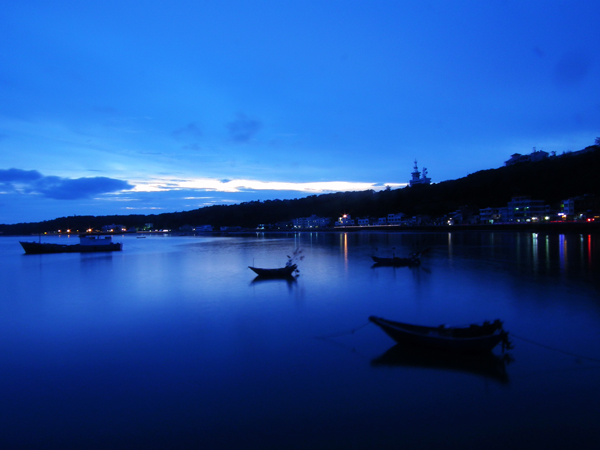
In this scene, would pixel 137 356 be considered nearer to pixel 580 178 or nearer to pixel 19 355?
pixel 19 355

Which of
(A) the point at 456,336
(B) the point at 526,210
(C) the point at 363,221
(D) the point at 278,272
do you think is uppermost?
(B) the point at 526,210

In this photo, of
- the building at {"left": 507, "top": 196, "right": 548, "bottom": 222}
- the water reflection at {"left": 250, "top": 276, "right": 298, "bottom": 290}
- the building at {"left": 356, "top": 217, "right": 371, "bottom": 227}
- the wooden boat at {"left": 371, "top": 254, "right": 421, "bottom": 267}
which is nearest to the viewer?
the water reflection at {"left": 250, "top": 276, "right": 298, "bottom": 290}

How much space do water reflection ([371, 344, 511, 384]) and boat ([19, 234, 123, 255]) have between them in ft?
138

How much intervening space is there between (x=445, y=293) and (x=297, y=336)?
6.93m

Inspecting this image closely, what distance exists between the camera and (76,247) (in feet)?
132

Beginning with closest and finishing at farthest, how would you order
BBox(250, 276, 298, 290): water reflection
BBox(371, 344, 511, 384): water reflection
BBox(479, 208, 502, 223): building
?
BBox(371, 344, 511, 384): water reflection
BBox(250, 276, 298, 290): water reflection
BBox(479, 208, 502, 223): building

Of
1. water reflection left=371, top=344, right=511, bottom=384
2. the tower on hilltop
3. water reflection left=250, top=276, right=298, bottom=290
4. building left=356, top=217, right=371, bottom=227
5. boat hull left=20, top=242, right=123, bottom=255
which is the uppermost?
the tower on hilltop

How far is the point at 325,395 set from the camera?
573 centimetres

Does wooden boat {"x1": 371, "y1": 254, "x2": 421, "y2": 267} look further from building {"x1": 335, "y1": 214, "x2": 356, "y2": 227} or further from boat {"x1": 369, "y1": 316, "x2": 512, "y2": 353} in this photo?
building {"x1": 335, "y1": 214, "x2": 356, "y2": 227}

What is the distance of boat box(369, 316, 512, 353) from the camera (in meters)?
6.50

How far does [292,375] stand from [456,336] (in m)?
3.17

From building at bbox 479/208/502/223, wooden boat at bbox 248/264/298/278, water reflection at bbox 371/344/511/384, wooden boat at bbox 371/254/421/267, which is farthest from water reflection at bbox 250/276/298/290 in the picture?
building at bbox 479/208/502/223

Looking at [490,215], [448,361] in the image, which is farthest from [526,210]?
[448,361]

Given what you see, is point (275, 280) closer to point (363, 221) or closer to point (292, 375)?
point (292, 375)
